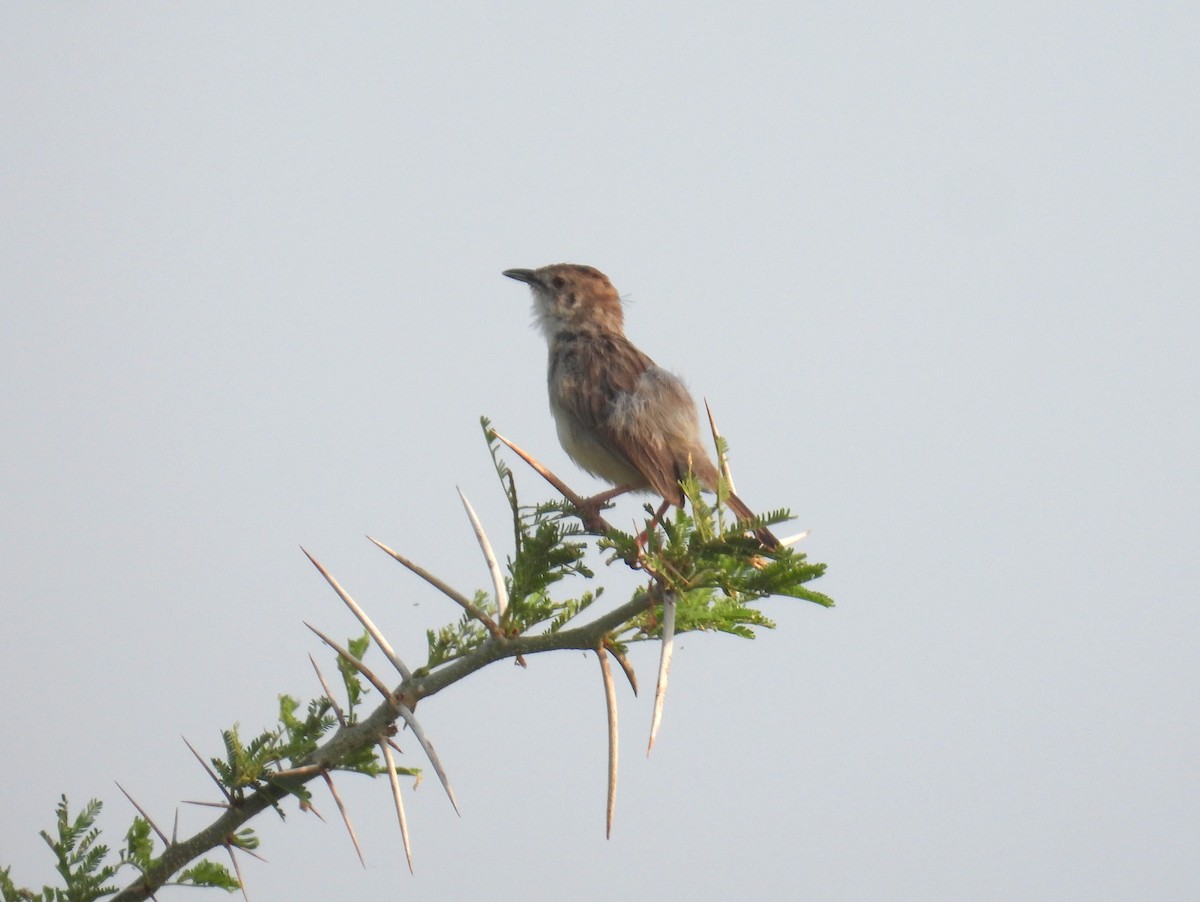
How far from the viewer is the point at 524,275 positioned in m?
7.59

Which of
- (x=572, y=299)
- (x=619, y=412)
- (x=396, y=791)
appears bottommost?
(x=396, y=791)

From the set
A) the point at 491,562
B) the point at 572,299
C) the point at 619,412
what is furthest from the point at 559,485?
the point at 572,299

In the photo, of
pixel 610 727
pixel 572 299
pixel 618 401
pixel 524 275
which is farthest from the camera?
pixel 524 275

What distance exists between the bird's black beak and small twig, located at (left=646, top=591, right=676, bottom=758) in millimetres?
4652

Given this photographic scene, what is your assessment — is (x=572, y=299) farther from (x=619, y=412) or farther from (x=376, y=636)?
(x=376, y=636)

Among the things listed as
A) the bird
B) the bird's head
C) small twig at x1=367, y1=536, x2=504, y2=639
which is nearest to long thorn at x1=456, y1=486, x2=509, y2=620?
small twig at x1=367, y1=536, x2=504, y2=639

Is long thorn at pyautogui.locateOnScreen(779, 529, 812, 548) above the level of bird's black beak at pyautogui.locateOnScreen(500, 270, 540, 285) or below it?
below

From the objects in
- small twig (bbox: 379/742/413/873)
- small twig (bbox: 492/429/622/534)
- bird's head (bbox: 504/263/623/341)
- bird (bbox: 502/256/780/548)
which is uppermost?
bird's head (bbox: 504/263/623/341)

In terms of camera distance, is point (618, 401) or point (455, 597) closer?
point (455, 597)

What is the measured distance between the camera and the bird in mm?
5438

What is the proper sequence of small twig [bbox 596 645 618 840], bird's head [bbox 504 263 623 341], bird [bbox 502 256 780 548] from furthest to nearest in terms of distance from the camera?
bird's head [bbox 504 263 623 341] → bird [bbox 502 256 780 548] → small twig [bbox 596 645 618 840]

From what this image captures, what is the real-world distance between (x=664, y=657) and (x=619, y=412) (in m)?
2.83

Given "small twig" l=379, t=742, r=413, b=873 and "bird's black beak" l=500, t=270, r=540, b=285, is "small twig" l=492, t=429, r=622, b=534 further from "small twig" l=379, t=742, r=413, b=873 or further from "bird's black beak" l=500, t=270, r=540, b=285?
"bird's black beak" l=500, t=270, r=540, b=285

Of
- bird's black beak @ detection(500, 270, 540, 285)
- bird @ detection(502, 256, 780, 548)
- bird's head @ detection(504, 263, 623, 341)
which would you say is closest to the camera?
bird @ detection(502, 256, 780, 548)
